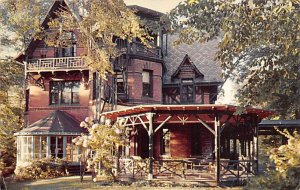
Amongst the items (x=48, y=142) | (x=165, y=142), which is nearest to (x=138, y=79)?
(x=165, y=142)

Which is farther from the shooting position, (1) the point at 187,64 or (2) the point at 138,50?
(1) the point at 187,64

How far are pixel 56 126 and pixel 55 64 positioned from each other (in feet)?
14.7

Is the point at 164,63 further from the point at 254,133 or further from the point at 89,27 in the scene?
the point at 254,133

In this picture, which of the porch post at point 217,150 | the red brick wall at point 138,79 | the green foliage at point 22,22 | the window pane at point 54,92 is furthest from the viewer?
the window pane at point 54,92

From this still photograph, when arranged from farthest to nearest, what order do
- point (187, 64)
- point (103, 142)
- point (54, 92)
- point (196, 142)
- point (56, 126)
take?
point (54, 92), point (187, 64), point (196, 142), point (56, 126), point (103, 142)

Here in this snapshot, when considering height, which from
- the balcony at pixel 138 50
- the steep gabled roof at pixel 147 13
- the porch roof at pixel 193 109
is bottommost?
the porch roof at pixel 193 109

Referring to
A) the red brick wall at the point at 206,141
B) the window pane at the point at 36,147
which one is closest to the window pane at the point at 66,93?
the window pane at the point at 36,147

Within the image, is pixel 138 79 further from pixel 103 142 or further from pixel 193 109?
pixel 193 109

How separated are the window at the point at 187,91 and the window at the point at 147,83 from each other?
2.67 m

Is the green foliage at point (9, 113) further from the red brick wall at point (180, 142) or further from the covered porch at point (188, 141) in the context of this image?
the red brick wall at point (180, 142)

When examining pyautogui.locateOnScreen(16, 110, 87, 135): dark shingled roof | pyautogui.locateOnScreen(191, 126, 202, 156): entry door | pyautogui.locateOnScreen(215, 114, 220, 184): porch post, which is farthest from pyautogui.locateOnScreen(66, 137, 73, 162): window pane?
pyautogui.locateOnScreen(215, 114, 220, 184): porch post

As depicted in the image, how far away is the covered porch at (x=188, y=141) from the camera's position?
61.0 feet

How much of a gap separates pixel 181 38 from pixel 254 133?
10.5 meters

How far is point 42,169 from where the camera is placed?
25.4 m
